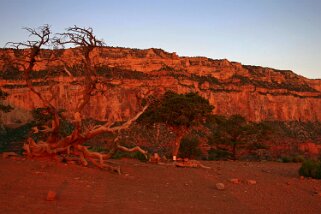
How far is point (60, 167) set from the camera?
10992 mm

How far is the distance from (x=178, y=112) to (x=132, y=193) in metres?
16.1

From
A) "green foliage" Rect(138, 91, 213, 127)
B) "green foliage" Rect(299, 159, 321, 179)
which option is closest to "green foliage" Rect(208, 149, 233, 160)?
"green foliage" Rect(138, 91, 213, 127)

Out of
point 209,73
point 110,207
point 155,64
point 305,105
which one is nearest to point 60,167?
point 110,207

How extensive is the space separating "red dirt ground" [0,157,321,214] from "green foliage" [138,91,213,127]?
11854mm

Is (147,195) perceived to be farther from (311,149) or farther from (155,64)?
(155,64)

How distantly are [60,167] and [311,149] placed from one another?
44.2 meters

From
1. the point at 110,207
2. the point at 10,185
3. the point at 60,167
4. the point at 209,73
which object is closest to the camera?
the point at 110,207

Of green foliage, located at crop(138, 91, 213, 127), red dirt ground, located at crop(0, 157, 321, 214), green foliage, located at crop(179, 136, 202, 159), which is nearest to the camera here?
red dirt ground, located at crop(0, 157, 321, 214)

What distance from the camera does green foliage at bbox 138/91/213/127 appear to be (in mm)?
24172

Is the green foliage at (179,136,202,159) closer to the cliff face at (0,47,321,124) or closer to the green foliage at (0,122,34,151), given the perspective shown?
the green foliage at (0,122,34,151)

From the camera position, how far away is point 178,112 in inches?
965

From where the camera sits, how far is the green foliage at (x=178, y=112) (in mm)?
24172

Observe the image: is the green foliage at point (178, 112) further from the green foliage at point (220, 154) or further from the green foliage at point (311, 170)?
the green foliage at point (311, 170)

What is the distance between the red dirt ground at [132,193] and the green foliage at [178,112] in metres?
11.9
